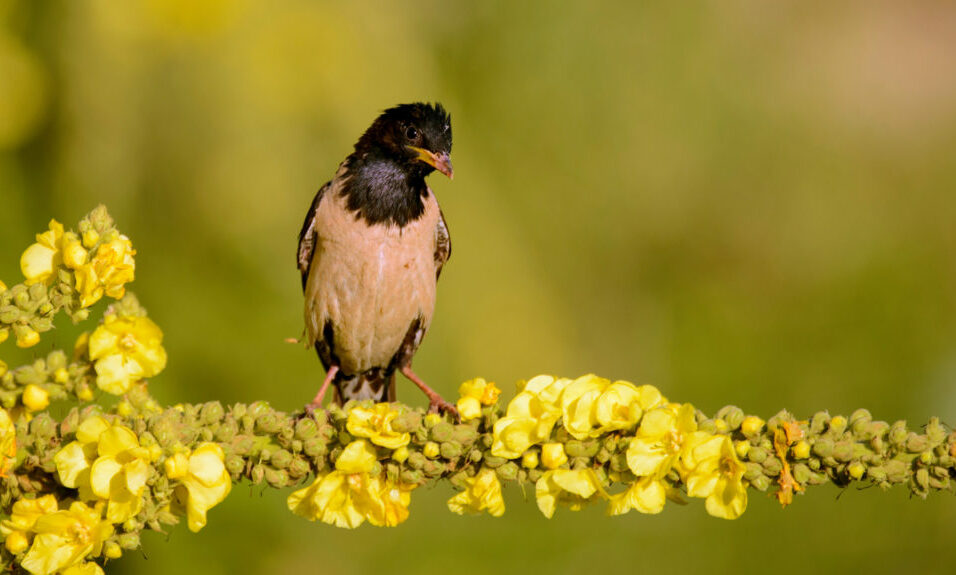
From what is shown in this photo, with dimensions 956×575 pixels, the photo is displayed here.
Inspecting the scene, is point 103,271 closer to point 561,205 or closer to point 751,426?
point 751,426

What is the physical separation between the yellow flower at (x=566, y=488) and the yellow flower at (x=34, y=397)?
2.21ft

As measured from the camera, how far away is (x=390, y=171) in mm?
2693

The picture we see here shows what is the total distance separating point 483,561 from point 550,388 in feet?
6.08

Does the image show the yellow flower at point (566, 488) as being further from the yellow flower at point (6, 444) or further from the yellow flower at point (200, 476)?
the yellow flower at point (6, 444)

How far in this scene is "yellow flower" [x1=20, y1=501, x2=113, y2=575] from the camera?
4.22 ft

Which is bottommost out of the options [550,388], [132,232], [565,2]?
[550,388]

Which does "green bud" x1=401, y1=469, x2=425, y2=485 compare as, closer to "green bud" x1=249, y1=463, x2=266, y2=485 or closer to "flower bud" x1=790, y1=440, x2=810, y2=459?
"green bud" x1=249, y1=463, x2=266, y2=485

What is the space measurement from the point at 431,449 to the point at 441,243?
171 centimetres

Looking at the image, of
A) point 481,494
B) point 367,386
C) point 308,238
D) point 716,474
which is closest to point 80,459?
point 481,494

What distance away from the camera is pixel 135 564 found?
2949mm

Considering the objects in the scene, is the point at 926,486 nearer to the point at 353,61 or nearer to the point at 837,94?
the point at 353,61

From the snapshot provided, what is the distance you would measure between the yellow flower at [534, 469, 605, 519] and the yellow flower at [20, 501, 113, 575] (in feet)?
1.82

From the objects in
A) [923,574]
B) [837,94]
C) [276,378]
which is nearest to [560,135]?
[837,94]

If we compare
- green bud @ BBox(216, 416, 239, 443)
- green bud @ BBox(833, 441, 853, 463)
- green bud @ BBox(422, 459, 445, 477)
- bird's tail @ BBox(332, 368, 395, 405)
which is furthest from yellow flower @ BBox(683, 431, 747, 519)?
bird's tail @ BBox(332, 368, 395, 405)
